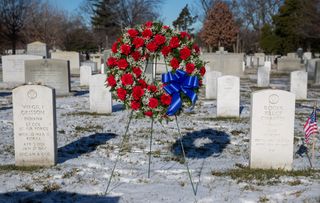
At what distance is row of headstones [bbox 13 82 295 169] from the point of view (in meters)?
5.78

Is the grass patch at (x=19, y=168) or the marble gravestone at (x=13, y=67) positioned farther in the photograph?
the marble gravestone at (x=13, y=67)

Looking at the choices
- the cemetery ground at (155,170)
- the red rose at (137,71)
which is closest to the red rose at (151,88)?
the red rose at (137,71)

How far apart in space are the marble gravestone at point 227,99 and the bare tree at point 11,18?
40.9m

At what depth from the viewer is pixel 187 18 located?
266 feet

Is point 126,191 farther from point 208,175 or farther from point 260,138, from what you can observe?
point 260,138

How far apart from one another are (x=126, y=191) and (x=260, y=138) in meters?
2.36

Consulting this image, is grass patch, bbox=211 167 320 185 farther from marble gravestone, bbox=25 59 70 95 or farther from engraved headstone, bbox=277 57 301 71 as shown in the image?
engraved headstone, bbox=277 57 301 71

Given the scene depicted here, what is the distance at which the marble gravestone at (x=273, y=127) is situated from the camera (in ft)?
18.9

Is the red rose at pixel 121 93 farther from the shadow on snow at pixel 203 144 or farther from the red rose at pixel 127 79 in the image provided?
the shadow on snow at pixel 203 144

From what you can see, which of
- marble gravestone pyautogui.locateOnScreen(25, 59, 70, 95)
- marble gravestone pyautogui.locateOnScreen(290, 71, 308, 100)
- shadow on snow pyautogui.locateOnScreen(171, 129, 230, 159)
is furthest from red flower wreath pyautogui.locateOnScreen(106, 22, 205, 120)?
marble gravestone pyautogui.locateOnScreen(290, 71, 308, 100)

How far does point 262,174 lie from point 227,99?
17.1ft

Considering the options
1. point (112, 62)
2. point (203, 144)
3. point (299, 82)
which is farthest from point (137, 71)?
point (299, 82)

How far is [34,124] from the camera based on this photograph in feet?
19.4

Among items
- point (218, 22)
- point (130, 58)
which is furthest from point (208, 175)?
point (218, 22)
